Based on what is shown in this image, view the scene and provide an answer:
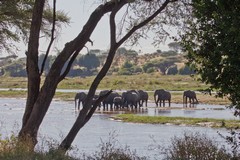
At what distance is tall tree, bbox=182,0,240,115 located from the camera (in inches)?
373

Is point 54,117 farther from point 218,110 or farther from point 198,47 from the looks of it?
point 198,47

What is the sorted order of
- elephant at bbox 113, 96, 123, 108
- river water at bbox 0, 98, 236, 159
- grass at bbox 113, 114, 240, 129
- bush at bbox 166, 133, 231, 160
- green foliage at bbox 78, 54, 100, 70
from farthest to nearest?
1. green foliage at bbox 78, 54, 100, 70
2. elephant at bbox 113, 96, 123, 108
3. grass at bbox 113, 114, 240, 129
4. river water at bbox 0, 98, 236, 159
5. bush at bbox 166, 133, 231, 160

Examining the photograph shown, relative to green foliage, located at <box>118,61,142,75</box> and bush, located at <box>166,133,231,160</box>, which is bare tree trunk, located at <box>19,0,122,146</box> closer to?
bush, located at <box>166,133,231,160</box>

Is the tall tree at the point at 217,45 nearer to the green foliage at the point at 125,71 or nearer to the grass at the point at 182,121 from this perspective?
the grass at the point at 182,121

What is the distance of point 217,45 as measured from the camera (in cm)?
1015

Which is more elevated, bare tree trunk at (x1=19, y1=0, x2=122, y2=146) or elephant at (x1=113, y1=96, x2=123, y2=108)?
bare tree trunk at (x1=19, y1=0, x2=122, y2=146)

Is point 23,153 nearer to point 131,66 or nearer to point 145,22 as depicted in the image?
point 145,22

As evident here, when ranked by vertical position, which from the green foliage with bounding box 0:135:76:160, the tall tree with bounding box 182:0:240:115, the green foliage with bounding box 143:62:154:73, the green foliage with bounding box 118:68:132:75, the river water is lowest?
the river water

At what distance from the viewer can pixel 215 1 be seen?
9.95 m

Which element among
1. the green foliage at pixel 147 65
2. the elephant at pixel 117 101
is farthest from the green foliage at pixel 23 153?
the green foliage at pixel 147 65

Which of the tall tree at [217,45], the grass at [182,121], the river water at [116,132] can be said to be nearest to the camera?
the tall tree at [217,45]

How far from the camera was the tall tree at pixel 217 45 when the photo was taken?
9477mm

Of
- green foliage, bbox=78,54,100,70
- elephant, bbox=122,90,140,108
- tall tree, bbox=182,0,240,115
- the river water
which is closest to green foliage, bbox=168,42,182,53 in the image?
tall tree, bbox=182,0,240,115

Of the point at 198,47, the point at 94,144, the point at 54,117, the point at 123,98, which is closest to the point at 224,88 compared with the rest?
the point at 198,47
